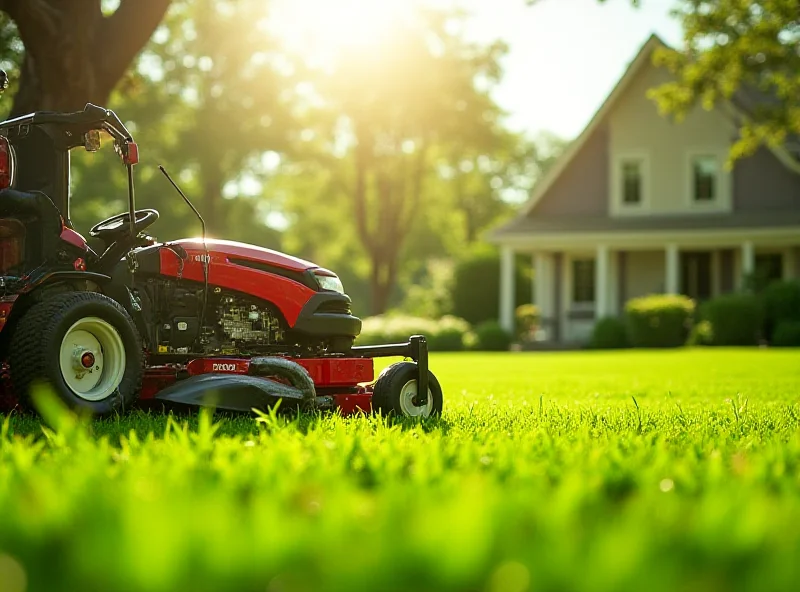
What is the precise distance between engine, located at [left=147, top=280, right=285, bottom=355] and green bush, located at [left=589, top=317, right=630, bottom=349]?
23551mm

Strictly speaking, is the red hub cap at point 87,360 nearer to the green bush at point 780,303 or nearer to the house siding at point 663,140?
the green bush at point 780,303

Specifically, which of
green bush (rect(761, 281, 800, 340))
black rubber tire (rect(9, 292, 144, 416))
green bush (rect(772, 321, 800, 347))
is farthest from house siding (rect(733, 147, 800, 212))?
black rubber tire (rect(9, 292, 144, 416))

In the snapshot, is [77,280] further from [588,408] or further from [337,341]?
[588,408]

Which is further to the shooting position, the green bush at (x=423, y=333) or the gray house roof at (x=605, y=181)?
the gray house roof at (x=605, y=181)

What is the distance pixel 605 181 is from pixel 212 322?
27748 millimetres

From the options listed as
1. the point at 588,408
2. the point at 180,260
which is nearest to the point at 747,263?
the point at 588,408

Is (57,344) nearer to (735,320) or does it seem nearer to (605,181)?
(735,320)

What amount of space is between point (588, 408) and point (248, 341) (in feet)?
8.65

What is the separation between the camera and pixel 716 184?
108 ft

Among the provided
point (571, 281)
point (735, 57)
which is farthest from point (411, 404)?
point (571, 281)

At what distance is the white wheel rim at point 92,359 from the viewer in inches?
256

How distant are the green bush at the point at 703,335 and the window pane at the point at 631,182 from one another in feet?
19.6

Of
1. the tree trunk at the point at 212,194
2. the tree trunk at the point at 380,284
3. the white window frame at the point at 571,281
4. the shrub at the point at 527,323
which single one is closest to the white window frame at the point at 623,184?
the white window frame at the point at 571,281

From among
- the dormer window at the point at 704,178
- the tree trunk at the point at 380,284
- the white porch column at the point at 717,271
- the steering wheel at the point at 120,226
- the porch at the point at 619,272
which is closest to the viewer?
the steering wheel at the point at 120,226
